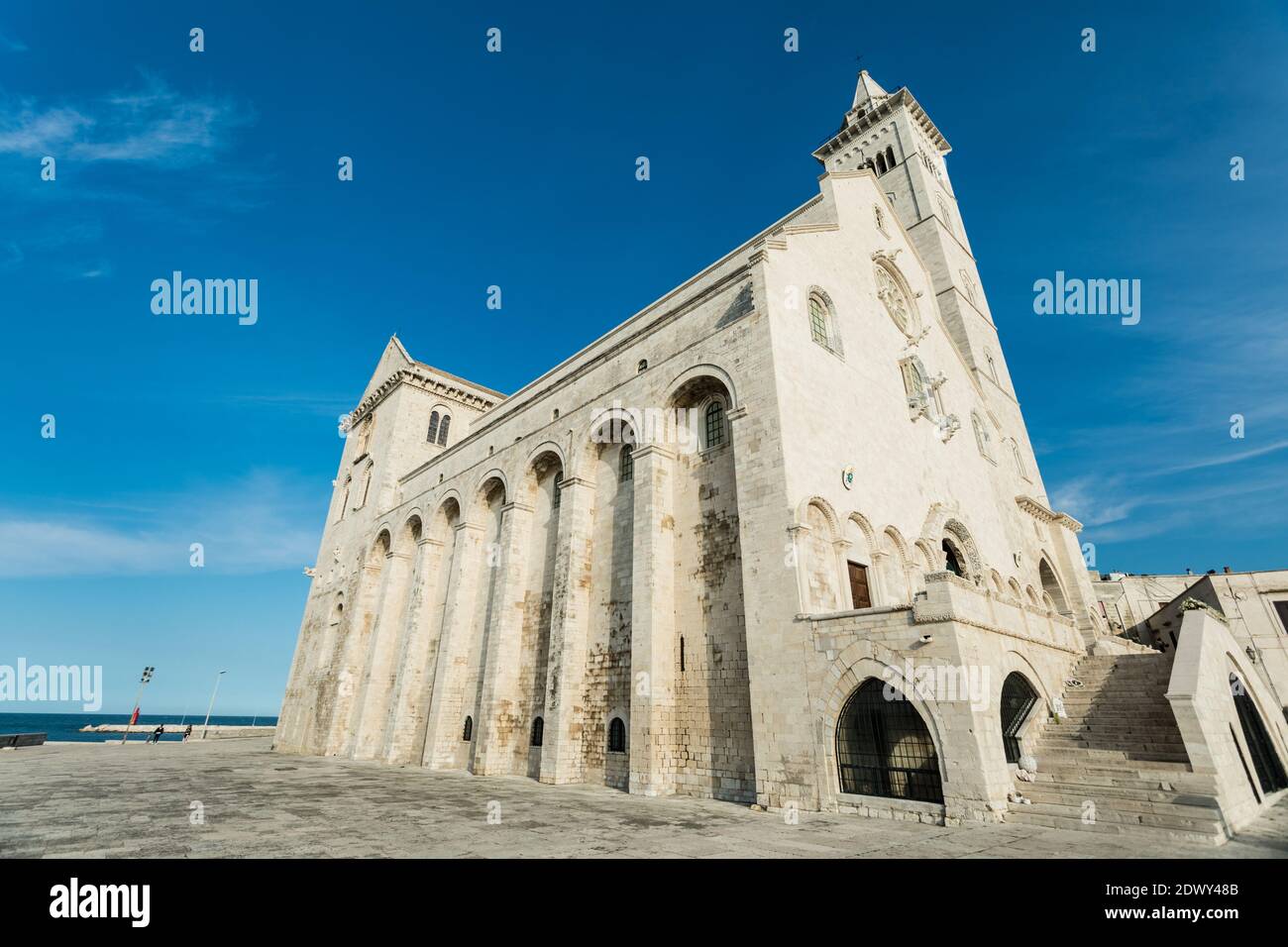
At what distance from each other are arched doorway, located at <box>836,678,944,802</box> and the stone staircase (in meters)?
1.33

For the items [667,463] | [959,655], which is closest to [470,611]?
[667,463]

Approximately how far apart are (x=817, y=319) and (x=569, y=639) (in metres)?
12.0

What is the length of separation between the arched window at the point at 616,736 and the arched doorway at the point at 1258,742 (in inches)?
517

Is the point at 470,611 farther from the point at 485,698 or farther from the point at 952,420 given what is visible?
the point at 952,420

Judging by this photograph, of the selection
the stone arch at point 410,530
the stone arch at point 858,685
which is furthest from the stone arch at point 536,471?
the stone arch at point 858,685

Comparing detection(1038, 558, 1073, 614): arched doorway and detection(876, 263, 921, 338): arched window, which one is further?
detection(1038, 558, 1073, 614): arched doorway

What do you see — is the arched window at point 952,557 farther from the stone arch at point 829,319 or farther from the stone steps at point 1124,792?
the stone steps at point 1124,792

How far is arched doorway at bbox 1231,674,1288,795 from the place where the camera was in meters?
11.8

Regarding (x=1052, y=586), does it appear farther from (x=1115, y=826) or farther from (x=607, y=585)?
(x=607, y=585)

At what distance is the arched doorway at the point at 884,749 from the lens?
9805mm

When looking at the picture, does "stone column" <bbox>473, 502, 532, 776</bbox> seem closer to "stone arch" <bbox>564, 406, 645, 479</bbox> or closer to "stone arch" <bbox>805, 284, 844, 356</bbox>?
"stone arch" <bbox>564, 406, 645, 479</bbox>

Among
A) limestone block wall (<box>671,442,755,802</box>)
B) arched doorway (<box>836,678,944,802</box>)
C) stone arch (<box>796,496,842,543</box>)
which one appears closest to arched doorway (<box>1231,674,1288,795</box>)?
arched doorway (<box>836,678,944,802</box>)

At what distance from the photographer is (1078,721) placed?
41.1ft
